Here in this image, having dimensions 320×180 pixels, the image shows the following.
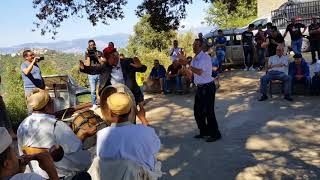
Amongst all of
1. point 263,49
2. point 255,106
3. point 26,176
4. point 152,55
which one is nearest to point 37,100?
point 26,176

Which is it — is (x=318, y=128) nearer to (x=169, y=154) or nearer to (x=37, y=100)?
(x=169, y=154)

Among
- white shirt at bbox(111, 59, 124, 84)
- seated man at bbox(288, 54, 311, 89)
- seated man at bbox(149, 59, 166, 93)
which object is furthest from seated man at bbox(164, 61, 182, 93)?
white shirt at bbox(111, 59, 124, 84)

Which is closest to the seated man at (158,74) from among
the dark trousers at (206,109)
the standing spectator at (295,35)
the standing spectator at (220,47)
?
the standing spectator at (220,47)

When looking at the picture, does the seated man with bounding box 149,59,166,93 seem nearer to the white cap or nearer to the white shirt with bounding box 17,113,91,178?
the white shirt with bounding box 17,113,91,178

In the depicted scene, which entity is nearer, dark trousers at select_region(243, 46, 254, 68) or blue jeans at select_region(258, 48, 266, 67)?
blue jeans at select_region(258, 48, 266, 67)

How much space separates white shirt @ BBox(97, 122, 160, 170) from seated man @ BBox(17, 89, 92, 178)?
0.47m

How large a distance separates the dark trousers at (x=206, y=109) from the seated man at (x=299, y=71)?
431cm

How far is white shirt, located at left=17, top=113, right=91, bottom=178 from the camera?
430 centimetres

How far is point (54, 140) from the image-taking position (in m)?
4.30

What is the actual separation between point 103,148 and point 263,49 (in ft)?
45.2

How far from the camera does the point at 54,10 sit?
1247 cm

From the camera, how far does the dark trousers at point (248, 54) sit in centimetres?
1734

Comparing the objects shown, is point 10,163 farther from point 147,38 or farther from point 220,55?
point 147,38

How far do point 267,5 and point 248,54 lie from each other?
24.0 m
